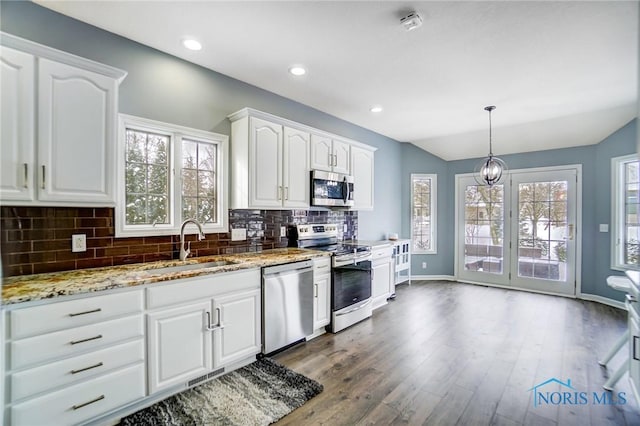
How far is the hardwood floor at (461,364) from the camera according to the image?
1979mm

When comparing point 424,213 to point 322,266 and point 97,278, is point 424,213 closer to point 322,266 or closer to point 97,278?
point 322,266

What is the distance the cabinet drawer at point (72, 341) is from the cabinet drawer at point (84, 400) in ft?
0.68

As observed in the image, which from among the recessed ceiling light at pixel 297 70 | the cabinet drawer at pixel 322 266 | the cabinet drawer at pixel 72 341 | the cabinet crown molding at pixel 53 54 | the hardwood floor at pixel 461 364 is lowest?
the hardwood floor at pixel 461 364

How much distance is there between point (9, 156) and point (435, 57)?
10.5 ft

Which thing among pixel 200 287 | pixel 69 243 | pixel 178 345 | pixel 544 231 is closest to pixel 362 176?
pixel 200 287

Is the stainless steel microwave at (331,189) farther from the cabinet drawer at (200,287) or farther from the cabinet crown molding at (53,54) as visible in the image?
the cabinet crown molding at (53,54)

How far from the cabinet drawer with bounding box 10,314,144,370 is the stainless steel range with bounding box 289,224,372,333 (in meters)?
1.97

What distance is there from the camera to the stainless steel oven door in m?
3.33

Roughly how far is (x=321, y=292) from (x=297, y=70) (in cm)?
233

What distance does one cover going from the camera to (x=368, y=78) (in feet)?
10.1

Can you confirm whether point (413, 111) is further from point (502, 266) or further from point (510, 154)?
point (502, 266)

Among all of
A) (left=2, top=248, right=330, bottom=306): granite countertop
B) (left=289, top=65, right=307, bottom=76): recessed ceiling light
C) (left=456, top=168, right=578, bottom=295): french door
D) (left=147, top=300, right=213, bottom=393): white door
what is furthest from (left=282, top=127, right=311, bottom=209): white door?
(left=456, top=168, right=578, bottom=295): french door

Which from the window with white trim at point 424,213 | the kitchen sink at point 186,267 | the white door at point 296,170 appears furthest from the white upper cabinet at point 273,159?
the window with white trim at point 424,213

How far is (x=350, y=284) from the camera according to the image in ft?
11.5
